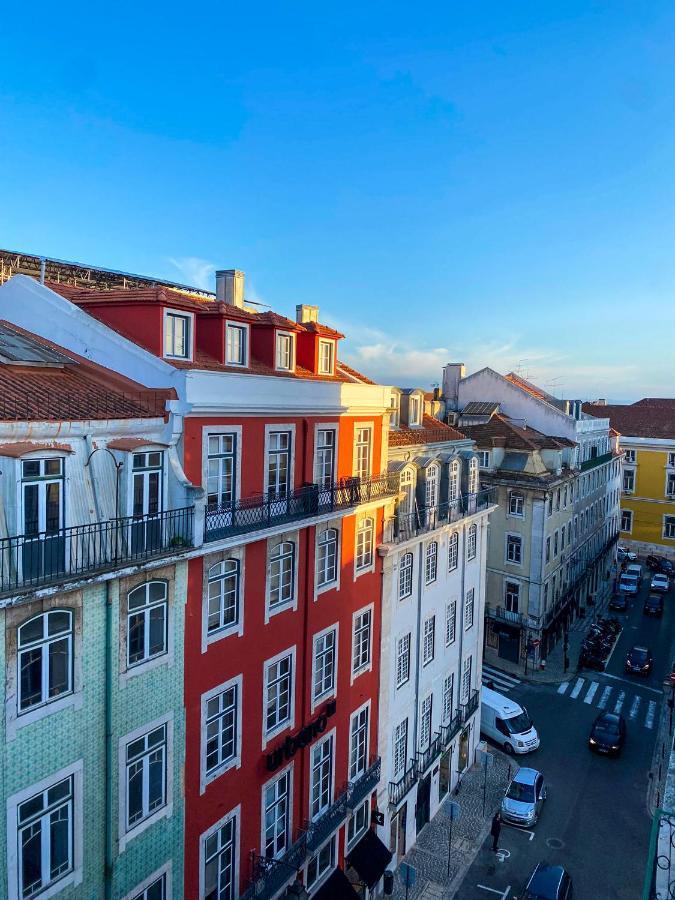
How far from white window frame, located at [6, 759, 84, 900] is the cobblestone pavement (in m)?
15.6

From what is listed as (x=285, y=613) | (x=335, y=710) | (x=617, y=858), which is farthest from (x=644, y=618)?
(x=285, y=613)

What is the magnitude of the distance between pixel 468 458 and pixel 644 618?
3507 cm

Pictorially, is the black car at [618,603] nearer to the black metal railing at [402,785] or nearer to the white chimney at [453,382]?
the white chimney at [453,382]

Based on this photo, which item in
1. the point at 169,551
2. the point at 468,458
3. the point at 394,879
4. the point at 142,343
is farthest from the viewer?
the point at 468,458

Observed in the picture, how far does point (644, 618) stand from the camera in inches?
2216

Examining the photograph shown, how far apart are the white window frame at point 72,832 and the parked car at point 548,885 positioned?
58.0 ft

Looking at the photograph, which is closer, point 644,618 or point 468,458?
point 468,458

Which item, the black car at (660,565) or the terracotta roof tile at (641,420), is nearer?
the black car at (660,565)

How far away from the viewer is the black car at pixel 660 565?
222 feet

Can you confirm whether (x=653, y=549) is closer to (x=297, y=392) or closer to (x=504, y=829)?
(x=504, y=829)

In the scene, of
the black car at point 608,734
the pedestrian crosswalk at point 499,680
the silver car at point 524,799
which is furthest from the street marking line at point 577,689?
the silver car at point 524,799

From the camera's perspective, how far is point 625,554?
2894 inches

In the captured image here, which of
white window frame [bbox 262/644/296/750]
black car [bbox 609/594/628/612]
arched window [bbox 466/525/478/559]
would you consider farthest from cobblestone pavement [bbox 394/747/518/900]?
black car [bbox 609/594/628/612]

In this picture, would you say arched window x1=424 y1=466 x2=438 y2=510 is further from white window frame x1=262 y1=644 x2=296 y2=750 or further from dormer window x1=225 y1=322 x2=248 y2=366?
dormer window x1=225 y1=322 x2=248 y2=366
